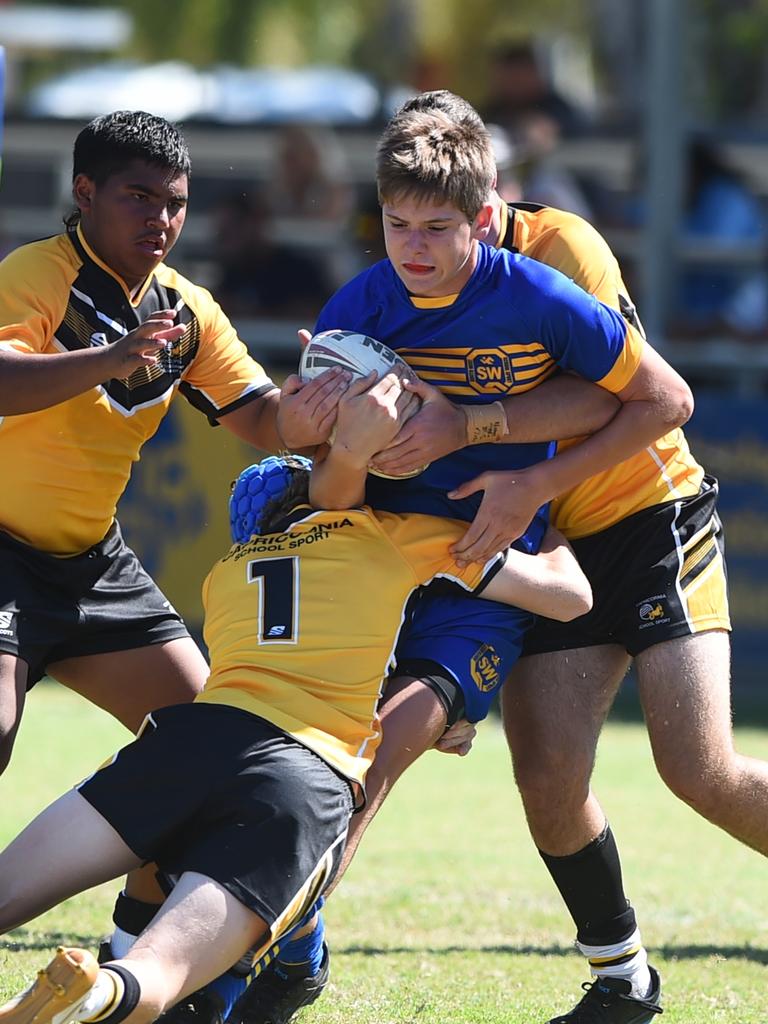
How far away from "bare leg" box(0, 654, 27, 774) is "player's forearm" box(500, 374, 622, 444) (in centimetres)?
150

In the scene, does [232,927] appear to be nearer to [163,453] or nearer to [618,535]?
[618,535]

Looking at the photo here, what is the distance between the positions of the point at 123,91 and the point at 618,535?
21.2 m

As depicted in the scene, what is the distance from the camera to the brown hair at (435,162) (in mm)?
4117

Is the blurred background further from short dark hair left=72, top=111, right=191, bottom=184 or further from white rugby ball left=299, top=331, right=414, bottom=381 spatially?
white rugby ball left=299, top=331, right=414, bottom=381

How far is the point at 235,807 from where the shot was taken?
3760mm

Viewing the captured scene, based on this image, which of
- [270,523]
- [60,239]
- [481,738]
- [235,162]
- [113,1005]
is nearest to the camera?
[113,1005]

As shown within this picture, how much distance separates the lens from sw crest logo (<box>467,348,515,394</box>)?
4348mm

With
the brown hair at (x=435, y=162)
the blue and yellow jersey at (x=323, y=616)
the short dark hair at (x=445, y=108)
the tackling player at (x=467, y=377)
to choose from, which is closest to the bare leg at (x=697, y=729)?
the tackling player at (x=467, y=377)

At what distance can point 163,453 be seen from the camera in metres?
11.5

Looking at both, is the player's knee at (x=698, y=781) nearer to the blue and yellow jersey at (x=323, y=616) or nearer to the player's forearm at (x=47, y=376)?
the blue and yellow jersey at (x=323, y=616)

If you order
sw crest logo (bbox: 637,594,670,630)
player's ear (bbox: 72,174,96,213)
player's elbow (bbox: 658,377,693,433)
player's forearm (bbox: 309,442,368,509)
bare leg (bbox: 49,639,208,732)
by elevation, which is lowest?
A: bare leg (bbox: 49,639,208,732)

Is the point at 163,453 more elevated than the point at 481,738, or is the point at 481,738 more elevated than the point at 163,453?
the point at 163,453

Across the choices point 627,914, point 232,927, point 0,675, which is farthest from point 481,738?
point 232,927

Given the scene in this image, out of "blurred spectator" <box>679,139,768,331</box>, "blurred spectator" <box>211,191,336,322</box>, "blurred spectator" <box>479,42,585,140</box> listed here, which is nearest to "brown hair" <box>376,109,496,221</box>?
"blurred spectator" <box>679,139,768,331</box>
